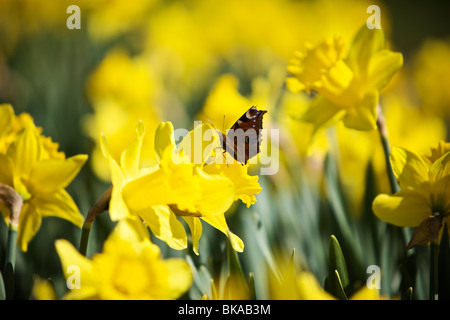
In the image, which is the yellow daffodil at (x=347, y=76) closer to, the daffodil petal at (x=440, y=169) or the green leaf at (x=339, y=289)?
the daffodil petal at (x=440, y=169)

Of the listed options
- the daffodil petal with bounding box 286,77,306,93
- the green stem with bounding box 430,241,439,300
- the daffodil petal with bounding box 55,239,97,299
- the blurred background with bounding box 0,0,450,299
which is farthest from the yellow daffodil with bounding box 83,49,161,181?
the green stem with bounding box 430,241,439,300

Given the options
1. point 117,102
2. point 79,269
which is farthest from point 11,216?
point 117,102

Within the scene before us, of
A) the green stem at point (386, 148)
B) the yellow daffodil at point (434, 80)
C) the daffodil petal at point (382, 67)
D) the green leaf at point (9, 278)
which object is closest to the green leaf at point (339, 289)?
the green stem at point (386, 148)

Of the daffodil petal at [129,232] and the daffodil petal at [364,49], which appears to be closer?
the daffodil petal at [129,232]

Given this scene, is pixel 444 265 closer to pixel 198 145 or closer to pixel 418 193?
pixel 418 193

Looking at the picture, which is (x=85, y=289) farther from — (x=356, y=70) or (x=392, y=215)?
(x=356, y=70)

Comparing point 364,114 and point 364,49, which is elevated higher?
point 364,49

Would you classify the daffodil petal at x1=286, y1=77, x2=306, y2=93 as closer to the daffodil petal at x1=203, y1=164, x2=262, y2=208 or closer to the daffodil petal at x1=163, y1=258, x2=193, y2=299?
the daffodil petal at x1=203, y1=164, x2=262, y2=208

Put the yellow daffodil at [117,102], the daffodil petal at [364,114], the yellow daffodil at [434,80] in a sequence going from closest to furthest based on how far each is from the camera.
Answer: the daffodil petal at [364,114] < the yellow daffodil at [117,102] < the yellow daffodil at [434,80]
